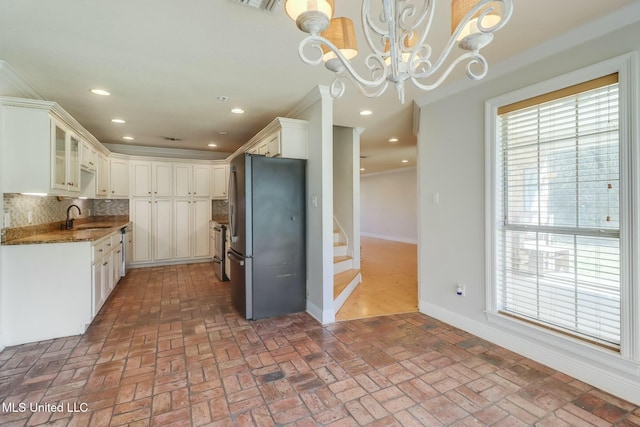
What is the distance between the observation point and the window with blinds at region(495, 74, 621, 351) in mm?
1950

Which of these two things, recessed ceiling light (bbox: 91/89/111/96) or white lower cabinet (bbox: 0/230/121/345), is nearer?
white lower cabinet (bbox: 0/230/121/345)

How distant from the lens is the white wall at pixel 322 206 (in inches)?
122

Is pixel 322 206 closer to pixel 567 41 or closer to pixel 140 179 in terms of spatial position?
pixel 567 41

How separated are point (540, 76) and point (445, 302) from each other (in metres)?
2.20

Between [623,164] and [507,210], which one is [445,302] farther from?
[623,164]

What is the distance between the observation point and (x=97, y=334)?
9.09ft

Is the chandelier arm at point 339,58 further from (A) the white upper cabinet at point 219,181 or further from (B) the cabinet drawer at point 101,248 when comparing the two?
(A) the white upper cabinet at point 219,181

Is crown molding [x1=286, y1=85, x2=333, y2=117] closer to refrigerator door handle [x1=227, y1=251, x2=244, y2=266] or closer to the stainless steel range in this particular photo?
refrigerator door handle [x1=227, y1=251, x2=244, y2=266]

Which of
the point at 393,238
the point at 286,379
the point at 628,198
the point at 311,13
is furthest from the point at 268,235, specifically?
the point at 393,238

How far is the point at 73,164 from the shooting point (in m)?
3.49

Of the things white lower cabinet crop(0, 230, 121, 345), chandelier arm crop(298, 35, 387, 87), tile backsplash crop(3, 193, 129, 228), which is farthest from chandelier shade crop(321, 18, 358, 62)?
tile backsplash crop(3, 193, 129, 228)

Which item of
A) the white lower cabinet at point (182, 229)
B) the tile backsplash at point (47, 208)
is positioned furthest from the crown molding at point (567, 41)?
the white lower cabinet at point (182, 229)

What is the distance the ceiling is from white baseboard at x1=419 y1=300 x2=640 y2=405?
91.5 inches

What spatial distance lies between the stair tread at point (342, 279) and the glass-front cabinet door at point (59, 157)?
10.4ft
